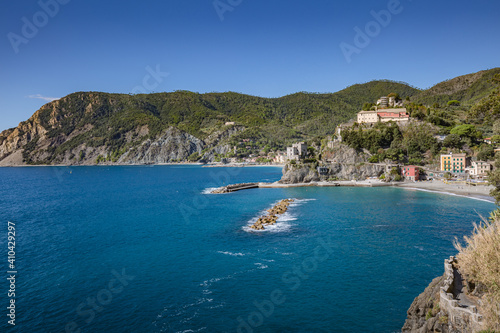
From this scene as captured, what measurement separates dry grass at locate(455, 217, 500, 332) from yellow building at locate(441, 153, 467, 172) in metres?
71.0

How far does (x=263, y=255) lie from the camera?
28.3 m

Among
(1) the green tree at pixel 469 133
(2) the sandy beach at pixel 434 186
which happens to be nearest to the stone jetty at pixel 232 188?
(2) the sandy beach at pixel 434 186

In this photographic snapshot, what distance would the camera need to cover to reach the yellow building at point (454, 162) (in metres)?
73.7

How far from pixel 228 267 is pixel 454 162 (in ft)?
237

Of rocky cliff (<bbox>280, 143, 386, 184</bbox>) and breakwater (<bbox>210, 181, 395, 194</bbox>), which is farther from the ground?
rocky cliff (<bbox>280, 143, 386, 184</bbox>)

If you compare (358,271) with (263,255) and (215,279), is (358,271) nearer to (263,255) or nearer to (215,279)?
(263,255)

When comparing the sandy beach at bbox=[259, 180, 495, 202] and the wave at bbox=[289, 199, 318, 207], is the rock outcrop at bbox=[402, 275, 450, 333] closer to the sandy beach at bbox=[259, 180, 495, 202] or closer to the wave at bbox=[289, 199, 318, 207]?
the wave at bbox=[289, 199, 318, 207]

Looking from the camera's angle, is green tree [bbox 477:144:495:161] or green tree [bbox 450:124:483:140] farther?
green tree [bbox 450:124:483:140]

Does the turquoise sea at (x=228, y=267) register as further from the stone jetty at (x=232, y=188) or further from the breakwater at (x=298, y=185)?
the breakwater at (x=298, y=185)

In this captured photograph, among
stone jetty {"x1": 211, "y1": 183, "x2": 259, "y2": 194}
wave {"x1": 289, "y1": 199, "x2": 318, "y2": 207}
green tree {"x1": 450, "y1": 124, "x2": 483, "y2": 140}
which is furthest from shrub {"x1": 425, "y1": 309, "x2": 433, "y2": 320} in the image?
green tree {"x1": 450, "y1": 124, "x2": 483, "y2": 140}

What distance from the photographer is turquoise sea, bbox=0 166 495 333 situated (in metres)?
18.2

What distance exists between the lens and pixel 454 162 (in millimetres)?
74875

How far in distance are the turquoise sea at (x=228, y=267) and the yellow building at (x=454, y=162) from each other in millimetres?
28167

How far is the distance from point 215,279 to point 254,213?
24319 mm
